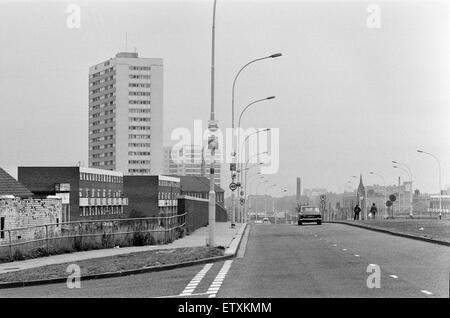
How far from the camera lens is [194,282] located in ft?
51.7

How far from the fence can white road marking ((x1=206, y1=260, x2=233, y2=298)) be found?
7.79 m

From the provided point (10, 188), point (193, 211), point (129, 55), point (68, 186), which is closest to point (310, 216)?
point (193, 211)

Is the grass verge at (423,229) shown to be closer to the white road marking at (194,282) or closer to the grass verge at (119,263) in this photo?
the grass verge at (119,263)

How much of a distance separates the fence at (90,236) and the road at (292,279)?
725 cm

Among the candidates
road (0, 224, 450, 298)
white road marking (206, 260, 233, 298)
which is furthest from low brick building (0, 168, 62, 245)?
white road marking (206, 260, 233, 298)

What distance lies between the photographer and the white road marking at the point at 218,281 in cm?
1351

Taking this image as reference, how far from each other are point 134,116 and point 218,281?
17789 centimetres

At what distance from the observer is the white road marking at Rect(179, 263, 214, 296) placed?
13799 millimetres

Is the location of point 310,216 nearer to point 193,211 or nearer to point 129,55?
point 193,211

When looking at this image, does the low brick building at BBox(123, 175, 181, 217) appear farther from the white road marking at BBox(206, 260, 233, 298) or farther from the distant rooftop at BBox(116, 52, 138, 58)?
the white road marking at BBox(206, 260, 233, 298)
